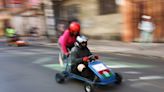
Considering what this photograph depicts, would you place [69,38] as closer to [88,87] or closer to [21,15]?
[88,87]

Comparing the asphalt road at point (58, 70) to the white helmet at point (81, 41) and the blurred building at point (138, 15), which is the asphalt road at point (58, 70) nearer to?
the white helmet at point (81, 41)

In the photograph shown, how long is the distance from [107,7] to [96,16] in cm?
118

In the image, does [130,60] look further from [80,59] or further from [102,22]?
[102,22]

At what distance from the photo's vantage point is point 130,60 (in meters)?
13.8

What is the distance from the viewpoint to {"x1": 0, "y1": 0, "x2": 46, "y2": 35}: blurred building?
99.5ft

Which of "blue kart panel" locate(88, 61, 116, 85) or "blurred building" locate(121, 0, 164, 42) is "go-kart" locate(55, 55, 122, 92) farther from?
"blurred building" locate(121, 0, 164, 42)

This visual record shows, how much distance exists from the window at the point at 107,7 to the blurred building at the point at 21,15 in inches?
296

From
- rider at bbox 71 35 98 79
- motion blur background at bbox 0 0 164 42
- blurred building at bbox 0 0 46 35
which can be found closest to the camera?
rider at bbox 71 35 98 79

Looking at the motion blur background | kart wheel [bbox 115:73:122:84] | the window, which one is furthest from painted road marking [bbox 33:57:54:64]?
the window

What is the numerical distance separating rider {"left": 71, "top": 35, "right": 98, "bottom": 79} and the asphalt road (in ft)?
1.41

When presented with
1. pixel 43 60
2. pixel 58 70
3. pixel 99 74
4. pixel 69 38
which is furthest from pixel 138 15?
pixel 99 74

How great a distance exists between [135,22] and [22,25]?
14.7 metres

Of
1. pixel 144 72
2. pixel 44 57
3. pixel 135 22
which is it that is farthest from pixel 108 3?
pixel 144 72

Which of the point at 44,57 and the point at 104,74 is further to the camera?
the point at 44,57
